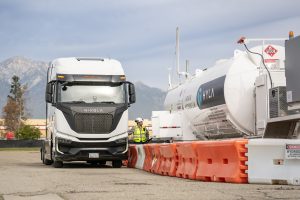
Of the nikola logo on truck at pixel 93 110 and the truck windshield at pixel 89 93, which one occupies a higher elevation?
the truck windshield at pixel 89 93

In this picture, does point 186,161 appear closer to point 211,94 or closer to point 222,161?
point 222,161

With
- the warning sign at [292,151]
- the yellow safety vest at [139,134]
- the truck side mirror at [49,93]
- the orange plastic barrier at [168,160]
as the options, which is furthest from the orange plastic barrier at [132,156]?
the warning sign at [292,151]

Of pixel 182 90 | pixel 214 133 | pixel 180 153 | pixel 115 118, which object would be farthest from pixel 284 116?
pixel 182 90

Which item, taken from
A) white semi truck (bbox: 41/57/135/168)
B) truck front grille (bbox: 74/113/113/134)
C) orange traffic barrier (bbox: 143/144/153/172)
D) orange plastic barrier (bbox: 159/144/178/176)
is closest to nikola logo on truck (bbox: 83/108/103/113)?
white semi truck (bbox: 41/57/135/168)

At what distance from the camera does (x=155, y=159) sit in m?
16.6

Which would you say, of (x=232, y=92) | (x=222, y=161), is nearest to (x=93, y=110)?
(x=232, y=92)

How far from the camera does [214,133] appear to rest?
1781 cm

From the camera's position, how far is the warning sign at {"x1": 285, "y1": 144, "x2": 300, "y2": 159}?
10.8 metres

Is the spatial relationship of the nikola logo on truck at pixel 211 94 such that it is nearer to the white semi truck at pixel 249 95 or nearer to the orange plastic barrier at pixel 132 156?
the white semi truck at pixel 249 95

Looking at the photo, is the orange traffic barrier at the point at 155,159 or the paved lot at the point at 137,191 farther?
the orange traffic barrier at the point at 155,159

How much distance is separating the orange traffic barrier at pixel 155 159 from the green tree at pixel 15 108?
356ft

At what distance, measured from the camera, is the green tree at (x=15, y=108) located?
122438 millimetres

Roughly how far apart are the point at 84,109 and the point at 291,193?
33.5ft

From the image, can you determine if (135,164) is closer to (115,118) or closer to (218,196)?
(115,118)
